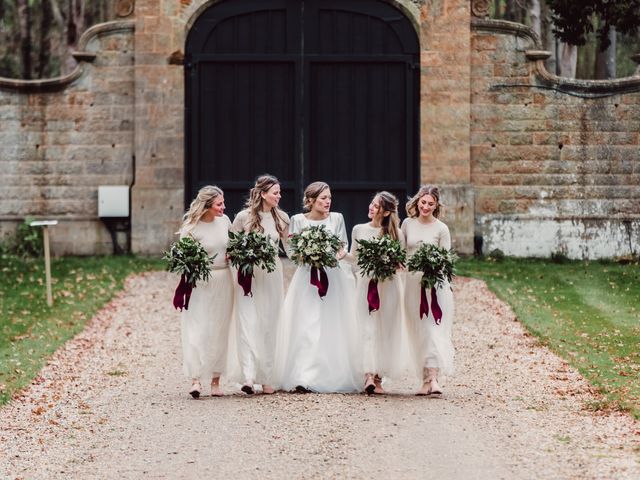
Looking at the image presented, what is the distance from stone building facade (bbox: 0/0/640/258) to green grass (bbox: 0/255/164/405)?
3.66 ft

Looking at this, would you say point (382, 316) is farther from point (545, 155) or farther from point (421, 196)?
point (545, 155)

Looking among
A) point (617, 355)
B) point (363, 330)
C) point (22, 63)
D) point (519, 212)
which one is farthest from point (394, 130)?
point (22, 63)

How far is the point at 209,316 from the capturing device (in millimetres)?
10773

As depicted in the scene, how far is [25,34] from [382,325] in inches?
937

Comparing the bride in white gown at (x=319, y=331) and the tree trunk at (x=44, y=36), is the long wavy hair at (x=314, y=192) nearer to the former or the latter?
the bride in white gown at (x=319, y=331)

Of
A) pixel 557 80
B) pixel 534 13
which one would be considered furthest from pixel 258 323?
pixel 534 13

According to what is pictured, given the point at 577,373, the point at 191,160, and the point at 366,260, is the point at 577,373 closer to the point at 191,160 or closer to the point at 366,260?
the point at 366,260

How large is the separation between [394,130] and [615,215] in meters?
3.49

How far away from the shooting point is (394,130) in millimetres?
19922

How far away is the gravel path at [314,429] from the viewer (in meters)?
7.98

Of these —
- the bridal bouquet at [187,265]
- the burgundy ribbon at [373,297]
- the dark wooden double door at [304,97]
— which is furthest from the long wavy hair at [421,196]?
the dark wooden double door at [304,97]

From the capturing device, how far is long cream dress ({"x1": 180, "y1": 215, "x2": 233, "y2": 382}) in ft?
35.0

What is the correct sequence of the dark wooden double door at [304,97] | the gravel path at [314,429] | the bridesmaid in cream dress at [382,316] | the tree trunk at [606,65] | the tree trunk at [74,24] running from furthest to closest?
A: the tree trunk at [74,24]
the tree trunk at [606,65]
the dark wooden double door at [304,97]
the bridesmaid in cream dress at [382,316]
the gravel path at [314,429]

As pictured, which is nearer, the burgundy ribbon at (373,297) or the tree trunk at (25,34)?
the burgundy ribbon at (373,297)
